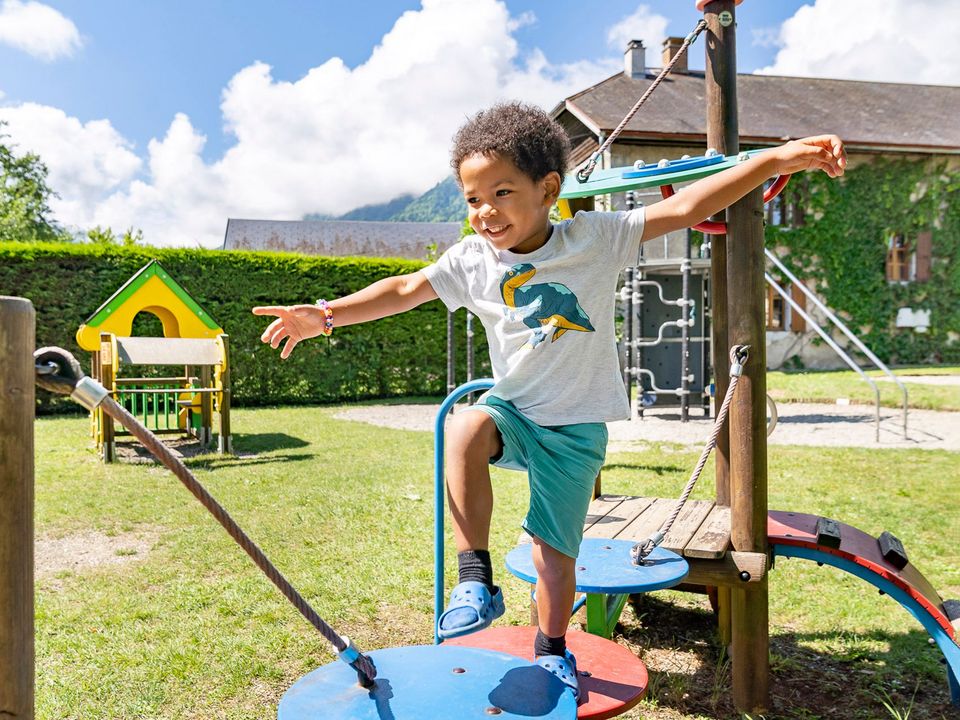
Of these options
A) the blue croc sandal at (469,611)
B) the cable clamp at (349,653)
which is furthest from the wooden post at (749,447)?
the cable clamp at (349,653)

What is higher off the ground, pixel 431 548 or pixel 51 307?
pixel 51 307

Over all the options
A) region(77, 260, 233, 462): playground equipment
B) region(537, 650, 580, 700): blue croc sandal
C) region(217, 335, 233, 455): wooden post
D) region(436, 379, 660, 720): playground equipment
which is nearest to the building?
region(77, 260, 233, 462): playground equipment

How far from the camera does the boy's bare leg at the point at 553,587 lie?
7.64ft

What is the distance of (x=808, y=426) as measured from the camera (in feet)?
34.7

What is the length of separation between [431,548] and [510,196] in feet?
10.7

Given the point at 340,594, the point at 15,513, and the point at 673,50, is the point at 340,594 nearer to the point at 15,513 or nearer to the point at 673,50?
the point at 15,513

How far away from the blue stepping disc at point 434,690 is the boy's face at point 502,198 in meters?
1.18

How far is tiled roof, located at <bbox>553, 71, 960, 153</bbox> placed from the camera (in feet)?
63.3

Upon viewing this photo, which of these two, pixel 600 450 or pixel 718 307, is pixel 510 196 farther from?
pixel 718 307

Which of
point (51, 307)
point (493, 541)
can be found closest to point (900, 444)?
point (493, 541)

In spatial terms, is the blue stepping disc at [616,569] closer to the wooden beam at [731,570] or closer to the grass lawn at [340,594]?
the wooden beam at [731,570]

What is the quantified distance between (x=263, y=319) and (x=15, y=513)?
13.6 m

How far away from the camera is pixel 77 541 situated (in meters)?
5.25

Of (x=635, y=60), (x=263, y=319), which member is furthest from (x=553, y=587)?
(x=635, y=60)
